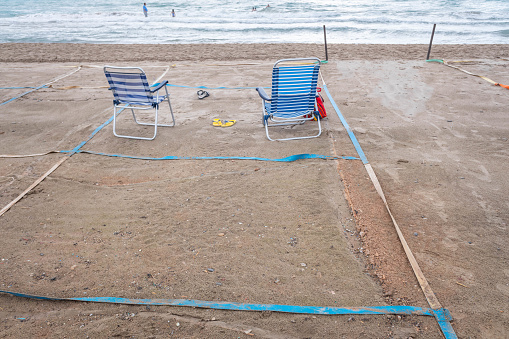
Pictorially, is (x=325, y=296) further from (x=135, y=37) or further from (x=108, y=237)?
(x=135, y=37)

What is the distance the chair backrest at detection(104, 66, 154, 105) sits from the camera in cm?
441

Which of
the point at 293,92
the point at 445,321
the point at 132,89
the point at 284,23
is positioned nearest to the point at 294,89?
the point at 293,92

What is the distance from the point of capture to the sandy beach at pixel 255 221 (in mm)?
2057

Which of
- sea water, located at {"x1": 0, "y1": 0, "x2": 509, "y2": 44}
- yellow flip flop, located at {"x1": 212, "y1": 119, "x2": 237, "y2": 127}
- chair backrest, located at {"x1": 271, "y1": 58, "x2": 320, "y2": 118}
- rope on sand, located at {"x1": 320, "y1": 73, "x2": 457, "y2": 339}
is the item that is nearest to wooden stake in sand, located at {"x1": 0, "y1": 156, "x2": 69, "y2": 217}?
yellow flip flop, located at {"x1": 212, "y1": 119, "x2": 237, "y2": 127}

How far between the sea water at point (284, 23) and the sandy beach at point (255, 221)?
1090 cm

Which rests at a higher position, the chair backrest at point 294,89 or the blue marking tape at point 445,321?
the chair backrest at point 294,89

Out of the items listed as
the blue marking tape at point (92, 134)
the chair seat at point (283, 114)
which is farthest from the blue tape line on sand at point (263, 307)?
the chair seat at point (283, 114)

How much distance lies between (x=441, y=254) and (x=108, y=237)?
2640 millimetres

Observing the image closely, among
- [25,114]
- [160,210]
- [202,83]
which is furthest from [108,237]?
[202,83]

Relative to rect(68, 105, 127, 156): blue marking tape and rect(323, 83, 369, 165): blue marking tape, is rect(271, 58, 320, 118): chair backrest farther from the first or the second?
rect(68, 105, 127, 156): blue marking tape

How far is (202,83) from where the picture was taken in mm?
7289

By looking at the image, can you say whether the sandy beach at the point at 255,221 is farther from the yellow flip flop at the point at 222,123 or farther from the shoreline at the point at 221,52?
the shoreline at the point at 221,52

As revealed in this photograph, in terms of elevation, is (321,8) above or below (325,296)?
above

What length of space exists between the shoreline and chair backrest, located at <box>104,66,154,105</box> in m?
5.89
